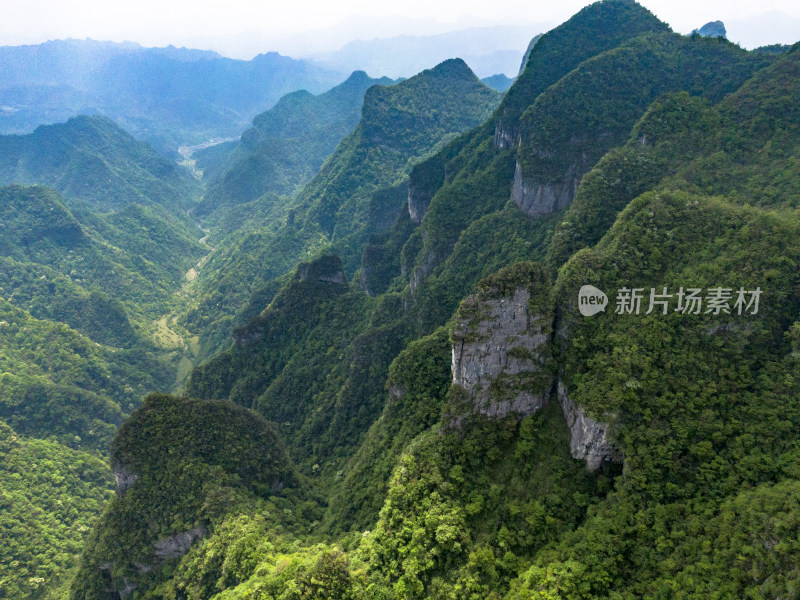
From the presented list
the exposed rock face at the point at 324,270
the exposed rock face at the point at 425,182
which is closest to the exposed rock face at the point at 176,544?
the exposed rock face at the point at 324,270

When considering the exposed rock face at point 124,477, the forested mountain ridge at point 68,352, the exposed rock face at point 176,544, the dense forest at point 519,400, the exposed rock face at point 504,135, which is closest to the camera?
the dense forest at point 519,400

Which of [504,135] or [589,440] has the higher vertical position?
[504,135]

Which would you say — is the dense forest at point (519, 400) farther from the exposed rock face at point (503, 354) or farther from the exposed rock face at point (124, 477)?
the exposed rock face at point (124, 477)

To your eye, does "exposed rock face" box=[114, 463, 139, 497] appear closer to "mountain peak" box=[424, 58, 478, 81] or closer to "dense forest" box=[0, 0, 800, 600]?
"dense forest" box=[0, 0, 800, 600]

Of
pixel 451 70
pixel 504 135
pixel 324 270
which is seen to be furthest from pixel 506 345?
pixel 451 70

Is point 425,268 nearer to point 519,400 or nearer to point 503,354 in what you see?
point 503,354

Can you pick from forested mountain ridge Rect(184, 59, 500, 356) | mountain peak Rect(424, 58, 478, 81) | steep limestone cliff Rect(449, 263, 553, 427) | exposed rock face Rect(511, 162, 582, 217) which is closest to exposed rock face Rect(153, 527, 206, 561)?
steep limestone cliff Rect(449, 263, 553, 427)
